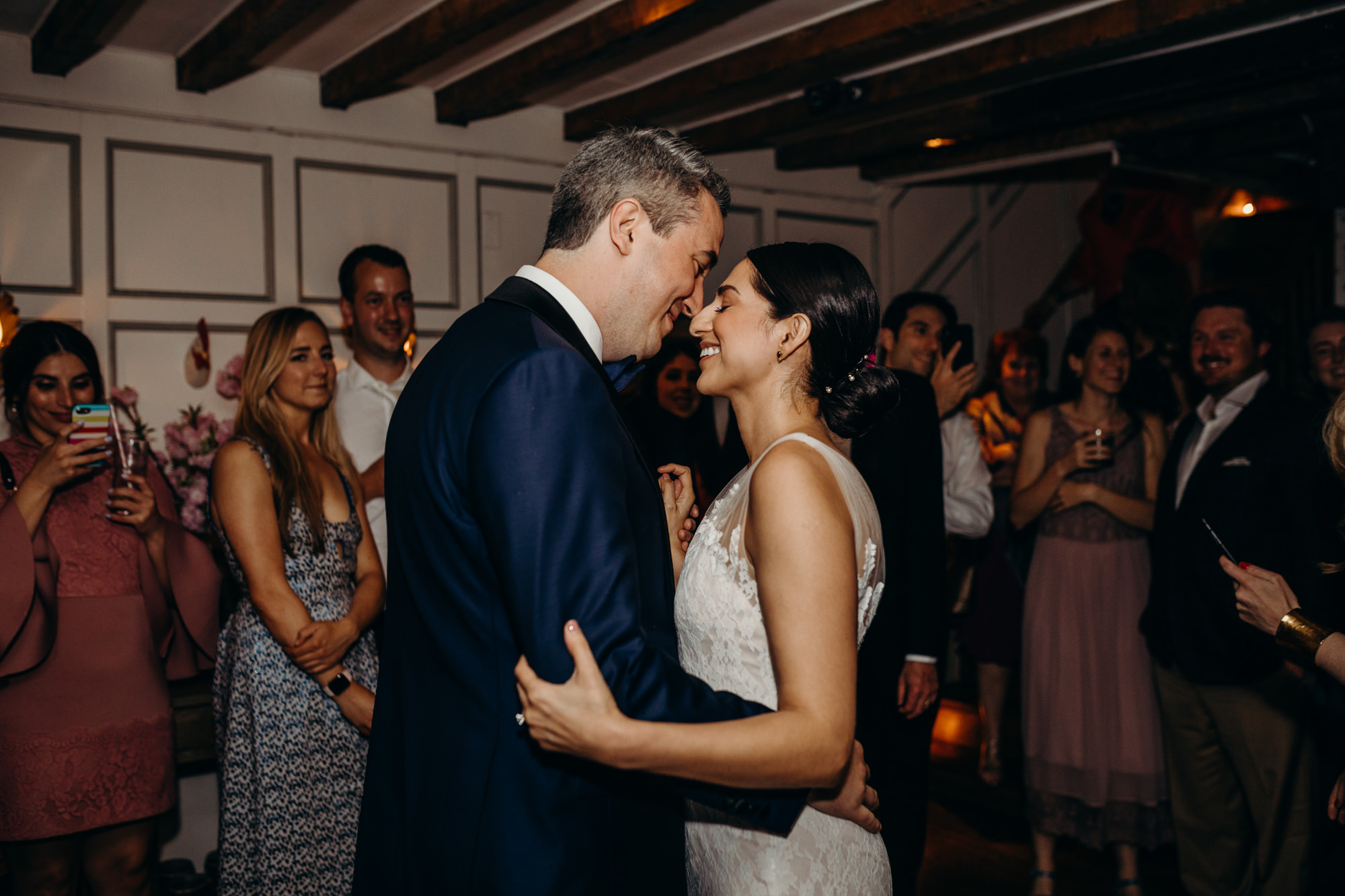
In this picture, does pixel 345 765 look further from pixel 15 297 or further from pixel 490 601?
pixel 15 297

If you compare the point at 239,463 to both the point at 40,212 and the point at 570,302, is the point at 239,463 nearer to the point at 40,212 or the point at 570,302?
the point at 570,302

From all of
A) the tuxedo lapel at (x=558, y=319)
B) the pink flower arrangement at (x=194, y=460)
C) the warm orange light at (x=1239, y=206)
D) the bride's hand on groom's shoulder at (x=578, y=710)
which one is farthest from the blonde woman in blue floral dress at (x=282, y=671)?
the warm orange light at (x=1239, y=206)

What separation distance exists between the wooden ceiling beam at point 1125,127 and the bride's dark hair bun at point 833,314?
3666mm

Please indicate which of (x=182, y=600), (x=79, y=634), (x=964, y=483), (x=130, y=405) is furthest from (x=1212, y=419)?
(x=130, y=405)

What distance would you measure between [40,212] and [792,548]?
393 centimetres

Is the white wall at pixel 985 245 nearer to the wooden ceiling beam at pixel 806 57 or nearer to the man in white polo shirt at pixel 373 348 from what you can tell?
the wooden ceiling beam at pixel 806 57

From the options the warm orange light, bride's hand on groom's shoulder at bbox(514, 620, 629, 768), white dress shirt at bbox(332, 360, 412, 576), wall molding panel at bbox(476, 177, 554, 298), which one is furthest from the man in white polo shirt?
the warm orange light

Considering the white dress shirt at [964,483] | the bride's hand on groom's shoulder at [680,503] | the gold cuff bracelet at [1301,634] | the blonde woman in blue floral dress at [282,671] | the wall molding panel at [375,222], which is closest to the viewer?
the bride's hand on groom's shoulder at [680,503]

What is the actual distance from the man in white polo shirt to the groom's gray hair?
239cm

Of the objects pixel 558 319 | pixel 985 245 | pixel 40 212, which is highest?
pixel 985 245

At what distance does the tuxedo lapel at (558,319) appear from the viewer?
1207mm

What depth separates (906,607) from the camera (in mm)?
2740

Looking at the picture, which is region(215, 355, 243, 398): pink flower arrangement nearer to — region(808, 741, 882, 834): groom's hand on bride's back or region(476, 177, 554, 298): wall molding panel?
region(476, 177, 554, 298): wall molding panel

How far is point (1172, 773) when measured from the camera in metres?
3.15
